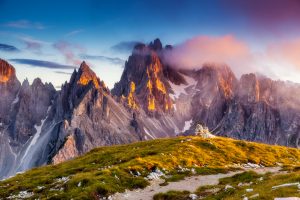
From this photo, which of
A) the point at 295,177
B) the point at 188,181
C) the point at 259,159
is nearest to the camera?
the point at 295,177

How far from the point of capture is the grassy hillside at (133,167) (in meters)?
45.8

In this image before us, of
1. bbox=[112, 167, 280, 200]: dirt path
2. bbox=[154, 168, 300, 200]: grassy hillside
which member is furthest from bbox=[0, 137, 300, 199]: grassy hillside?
bbox=[154, 168, 300, 200]: grassy hillside

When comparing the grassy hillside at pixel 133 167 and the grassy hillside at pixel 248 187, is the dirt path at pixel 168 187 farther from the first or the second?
the grassy hillside at pixel 248 187

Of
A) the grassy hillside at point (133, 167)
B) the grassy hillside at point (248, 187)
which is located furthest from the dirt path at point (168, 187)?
the grassy hillside at point (248, 187)

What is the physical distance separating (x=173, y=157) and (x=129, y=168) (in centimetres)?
1230

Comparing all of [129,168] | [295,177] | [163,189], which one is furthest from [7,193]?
[295,177]

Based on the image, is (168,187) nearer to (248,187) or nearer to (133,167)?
(133,167)

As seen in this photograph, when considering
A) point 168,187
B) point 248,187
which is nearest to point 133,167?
point 168,187

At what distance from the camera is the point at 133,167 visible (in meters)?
54.8

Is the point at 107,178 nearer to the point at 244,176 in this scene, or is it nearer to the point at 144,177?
the point at 144,177

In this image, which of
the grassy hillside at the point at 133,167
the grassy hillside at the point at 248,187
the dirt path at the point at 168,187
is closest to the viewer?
the grassy hillside at the point at 248,187

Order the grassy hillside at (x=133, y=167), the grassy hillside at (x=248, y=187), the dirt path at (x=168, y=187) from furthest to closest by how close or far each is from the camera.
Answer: the grassy hillside at (x=133, y=167) < the dirt path at (x=168, y=187) < the grassy hillside at (x=248, y=187)

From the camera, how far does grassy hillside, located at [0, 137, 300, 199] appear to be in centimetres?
4578

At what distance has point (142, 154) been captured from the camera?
68.3 meters
